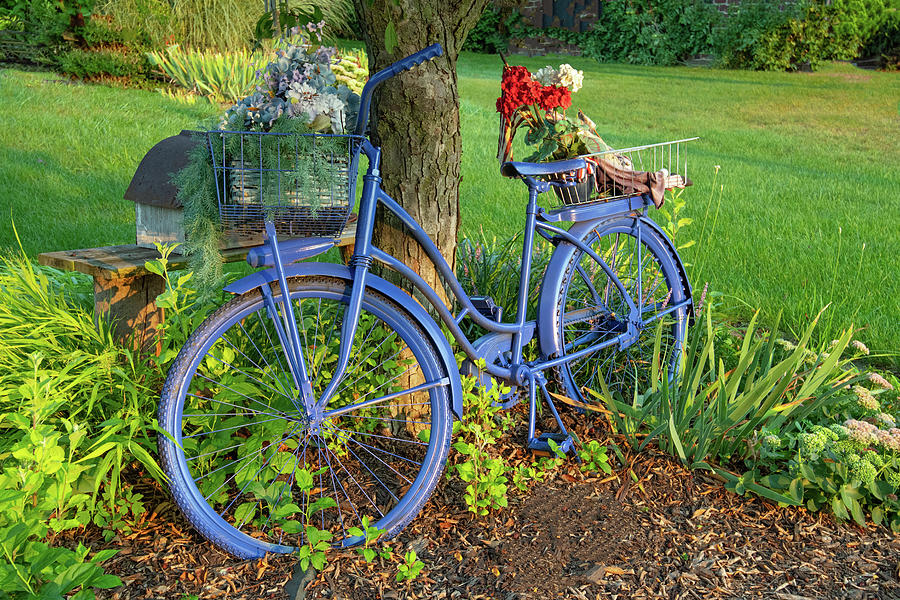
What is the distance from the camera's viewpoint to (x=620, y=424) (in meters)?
2.92

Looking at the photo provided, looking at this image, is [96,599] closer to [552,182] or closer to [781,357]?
[552,182]

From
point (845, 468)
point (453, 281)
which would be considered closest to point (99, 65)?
point (453, 281)

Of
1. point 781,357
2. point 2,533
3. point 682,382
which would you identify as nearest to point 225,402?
point 2,533

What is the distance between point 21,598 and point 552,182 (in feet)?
7.24

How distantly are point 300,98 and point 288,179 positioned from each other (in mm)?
364

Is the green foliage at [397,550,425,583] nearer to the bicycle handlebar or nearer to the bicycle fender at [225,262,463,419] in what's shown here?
the bicycle fender at [225,262,463,419]

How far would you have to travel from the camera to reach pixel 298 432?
8.43 feet

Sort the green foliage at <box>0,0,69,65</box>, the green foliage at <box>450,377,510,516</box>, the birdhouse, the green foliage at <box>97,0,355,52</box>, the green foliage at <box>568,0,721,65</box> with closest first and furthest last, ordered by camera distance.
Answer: the green foliage at <box>450,377,510,516</box>, the birdhouse, the green foliage at <box>0,0,69,65</box>, the green foliage at <box>97,0,355,52</box>, the green foliage at <box>568,0,721,65</box>

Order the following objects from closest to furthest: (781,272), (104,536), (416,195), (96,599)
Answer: (96,599), (104,536), (416,195), (781,272)

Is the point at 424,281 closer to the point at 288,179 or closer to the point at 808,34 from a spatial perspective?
the point at 288,179

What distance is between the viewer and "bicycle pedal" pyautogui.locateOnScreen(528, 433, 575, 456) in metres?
2.84

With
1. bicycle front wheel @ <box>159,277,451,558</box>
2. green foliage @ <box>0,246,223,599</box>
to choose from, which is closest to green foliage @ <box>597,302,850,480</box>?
bicycle front wheel @ <box>159,277,451,558</box>

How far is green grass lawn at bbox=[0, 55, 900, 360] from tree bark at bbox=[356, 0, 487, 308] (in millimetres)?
1846

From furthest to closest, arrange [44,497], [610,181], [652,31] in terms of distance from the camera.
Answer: [652,31] → [610,181] → [44,497]
